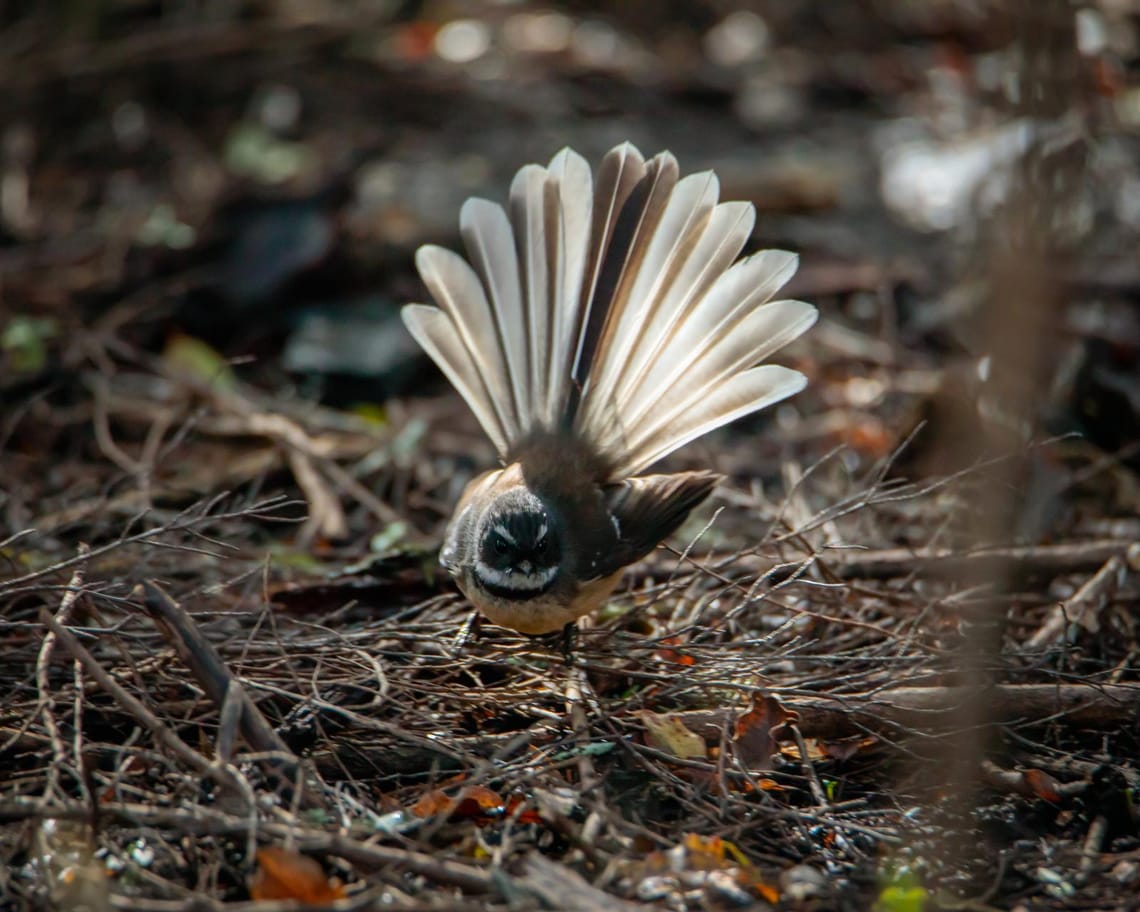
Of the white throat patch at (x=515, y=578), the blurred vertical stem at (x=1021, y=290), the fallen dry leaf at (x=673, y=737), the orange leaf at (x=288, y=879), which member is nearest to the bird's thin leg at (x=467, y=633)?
the white throat patch at (x=515, y=578)

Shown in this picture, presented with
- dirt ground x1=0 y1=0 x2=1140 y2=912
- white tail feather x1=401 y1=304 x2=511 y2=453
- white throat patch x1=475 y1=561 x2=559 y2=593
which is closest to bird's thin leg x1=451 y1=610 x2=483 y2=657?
dirt ground x1=0 y1=0 x2=1140 y2=912

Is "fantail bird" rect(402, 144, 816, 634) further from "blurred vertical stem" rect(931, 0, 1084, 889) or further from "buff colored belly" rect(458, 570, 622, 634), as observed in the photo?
"blurred vertical stem" rect(931, 0, 1084, 889)

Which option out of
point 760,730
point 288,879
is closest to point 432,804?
point 288,879

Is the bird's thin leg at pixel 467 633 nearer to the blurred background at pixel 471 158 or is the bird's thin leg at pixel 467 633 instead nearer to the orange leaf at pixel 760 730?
the orange leaf at pixel 760 730

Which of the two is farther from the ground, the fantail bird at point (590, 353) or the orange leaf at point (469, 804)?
the fantail bird at point (590, 353)

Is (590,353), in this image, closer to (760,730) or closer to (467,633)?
(467,633)

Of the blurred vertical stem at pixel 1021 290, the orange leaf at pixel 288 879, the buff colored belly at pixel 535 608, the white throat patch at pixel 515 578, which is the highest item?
the blurred vertical stem at pixel 1021 290
